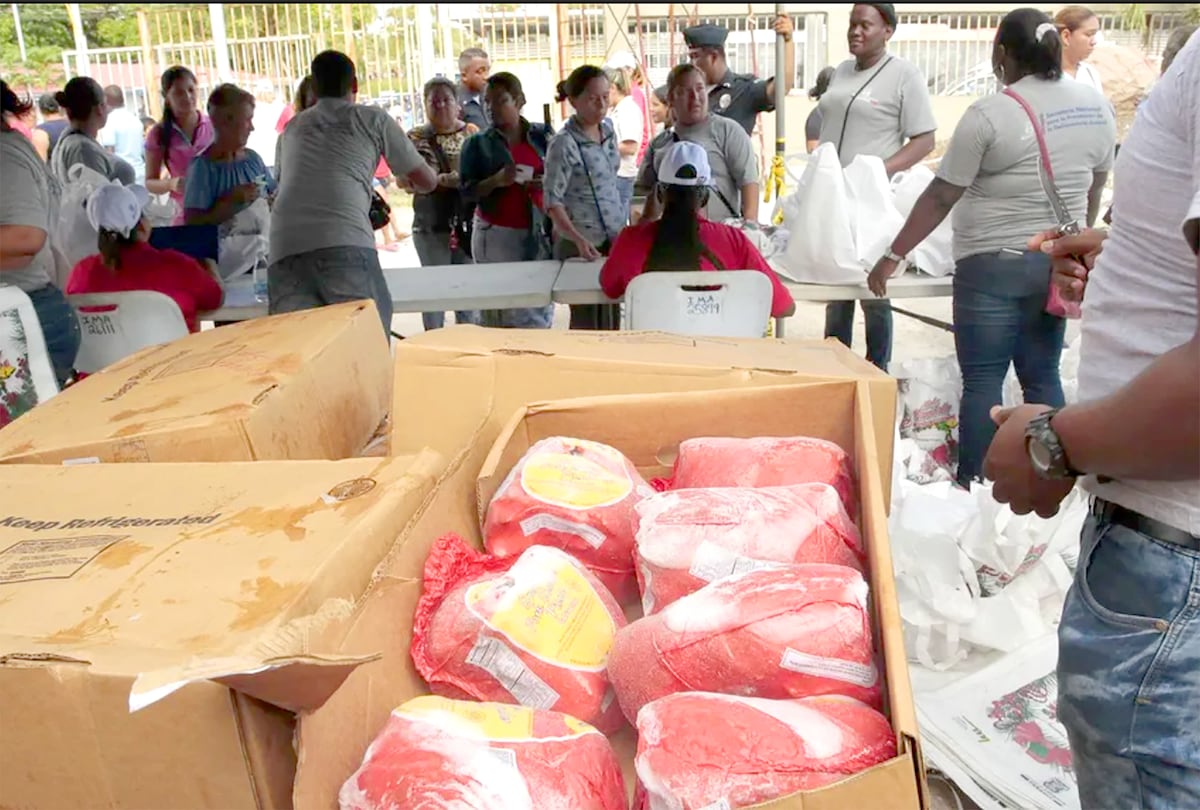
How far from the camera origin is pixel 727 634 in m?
0.95

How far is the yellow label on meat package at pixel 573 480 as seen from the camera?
1.21m

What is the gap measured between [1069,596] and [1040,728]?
3.12 ft

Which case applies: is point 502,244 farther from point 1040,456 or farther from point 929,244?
point 1040,456

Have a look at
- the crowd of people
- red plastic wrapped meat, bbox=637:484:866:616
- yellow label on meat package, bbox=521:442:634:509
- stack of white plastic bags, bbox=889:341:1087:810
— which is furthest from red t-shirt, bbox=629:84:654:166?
red plastic wrapped meat, bbox=637:484:866:616

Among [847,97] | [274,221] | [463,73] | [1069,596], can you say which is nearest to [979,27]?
[463,73]

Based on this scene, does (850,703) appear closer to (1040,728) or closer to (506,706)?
(506,706)

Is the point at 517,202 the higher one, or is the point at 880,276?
the point at 517,202

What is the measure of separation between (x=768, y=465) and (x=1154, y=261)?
20.9 inches

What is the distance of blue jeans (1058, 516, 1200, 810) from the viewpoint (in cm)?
92

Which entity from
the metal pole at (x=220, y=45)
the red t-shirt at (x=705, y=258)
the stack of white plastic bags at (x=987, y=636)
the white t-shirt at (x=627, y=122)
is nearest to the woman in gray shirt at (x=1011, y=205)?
the red t-shirt at (x=705, y=258)

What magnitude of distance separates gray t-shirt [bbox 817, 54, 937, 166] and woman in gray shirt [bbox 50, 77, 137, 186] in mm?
3365

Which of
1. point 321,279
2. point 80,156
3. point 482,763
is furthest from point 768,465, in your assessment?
point 80,156

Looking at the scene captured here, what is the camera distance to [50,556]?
3.35 feet

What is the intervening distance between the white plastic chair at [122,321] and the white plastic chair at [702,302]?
144 cm
